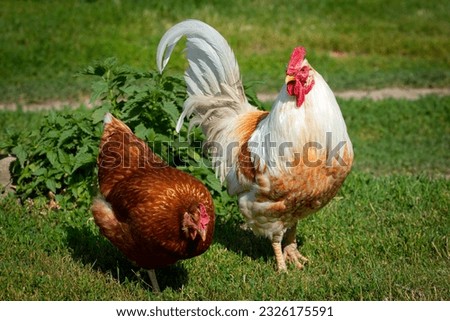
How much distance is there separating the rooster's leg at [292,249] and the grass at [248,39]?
6.87m

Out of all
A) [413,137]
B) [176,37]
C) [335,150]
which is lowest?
[413,137]

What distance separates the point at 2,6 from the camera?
1753 centimetres

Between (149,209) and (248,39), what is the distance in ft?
37.9

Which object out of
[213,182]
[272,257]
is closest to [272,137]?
[272,257]

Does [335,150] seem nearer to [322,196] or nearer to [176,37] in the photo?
[322,196]

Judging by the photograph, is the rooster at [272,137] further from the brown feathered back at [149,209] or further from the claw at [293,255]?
the brown feathered back at [149,209]

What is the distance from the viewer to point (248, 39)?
1609 centimetres

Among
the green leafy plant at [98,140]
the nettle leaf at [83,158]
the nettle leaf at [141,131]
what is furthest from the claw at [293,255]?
the nettle leaf at [83,158]

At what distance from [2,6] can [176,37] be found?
42.6 feet

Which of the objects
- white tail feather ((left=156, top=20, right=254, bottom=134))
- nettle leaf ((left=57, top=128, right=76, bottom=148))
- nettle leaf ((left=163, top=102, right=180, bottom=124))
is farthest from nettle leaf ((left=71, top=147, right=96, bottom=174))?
white tail feather ((left=156, top=20, right=254, bottom=134))

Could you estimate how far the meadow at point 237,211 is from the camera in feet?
18.1

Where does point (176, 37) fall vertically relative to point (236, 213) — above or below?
above

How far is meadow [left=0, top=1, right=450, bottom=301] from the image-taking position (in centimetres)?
550

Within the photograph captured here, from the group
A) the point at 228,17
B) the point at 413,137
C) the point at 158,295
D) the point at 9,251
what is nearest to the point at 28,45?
the point at 228,17
